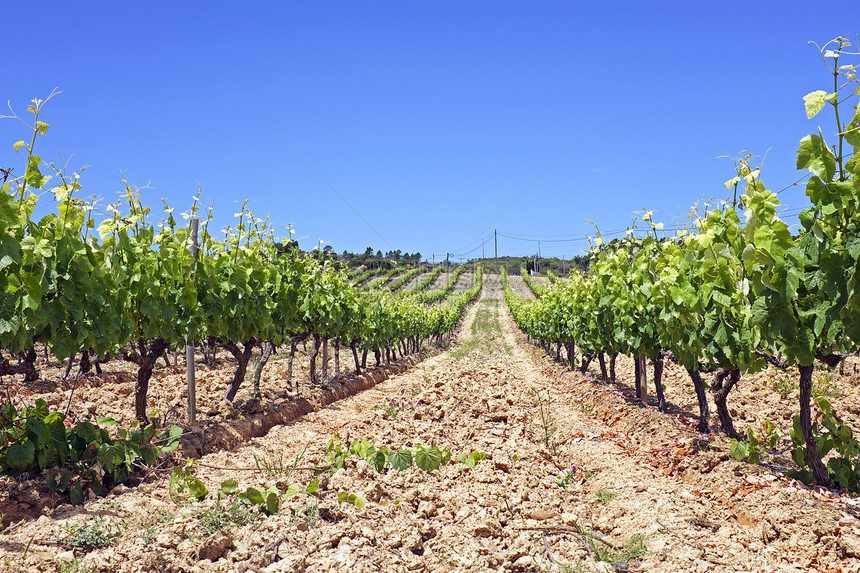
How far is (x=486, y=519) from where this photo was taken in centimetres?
420

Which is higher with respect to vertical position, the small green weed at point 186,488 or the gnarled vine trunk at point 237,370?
the gnarled vine trunk at point 237,370

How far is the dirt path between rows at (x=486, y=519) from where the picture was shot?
361cm

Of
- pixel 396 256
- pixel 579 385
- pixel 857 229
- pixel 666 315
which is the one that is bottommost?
pixel 579 385

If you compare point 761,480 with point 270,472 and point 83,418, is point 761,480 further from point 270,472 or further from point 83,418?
point 83,418

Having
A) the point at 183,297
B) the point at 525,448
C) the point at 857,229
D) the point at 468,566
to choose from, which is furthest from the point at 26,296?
the point at 857,229

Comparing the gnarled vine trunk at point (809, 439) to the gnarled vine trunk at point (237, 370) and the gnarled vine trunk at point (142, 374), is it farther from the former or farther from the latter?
the gnarled vine trunk at point (237, 370)

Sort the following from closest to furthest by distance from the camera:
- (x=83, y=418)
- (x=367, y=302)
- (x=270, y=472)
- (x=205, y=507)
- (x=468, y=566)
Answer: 1. (x=468, y=566)
2. (x=205, y=507)
3. (x=270, y=472)
4. (x=83, y=418)
5. (x=367, y=302)

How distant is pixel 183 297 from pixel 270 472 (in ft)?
9.95

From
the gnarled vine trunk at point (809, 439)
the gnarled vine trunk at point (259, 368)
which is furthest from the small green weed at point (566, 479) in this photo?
the gnarled vine trunk at point (259, 368)

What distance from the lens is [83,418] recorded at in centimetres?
792

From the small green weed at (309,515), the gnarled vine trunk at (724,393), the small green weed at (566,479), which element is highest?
the gnarled vine trunk at (724,393)

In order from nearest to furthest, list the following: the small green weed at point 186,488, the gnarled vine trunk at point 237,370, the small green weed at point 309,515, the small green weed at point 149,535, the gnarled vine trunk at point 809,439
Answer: the small green weed at point 149,535, the small green weed at point 309,515, the small green weed at point 186,488, the gnarled vine trunk at point 809,439, the gnarled vine trunk at point 237,370

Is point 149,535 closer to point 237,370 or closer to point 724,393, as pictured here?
point 237,370

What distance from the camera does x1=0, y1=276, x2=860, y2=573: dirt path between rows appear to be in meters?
3.61
